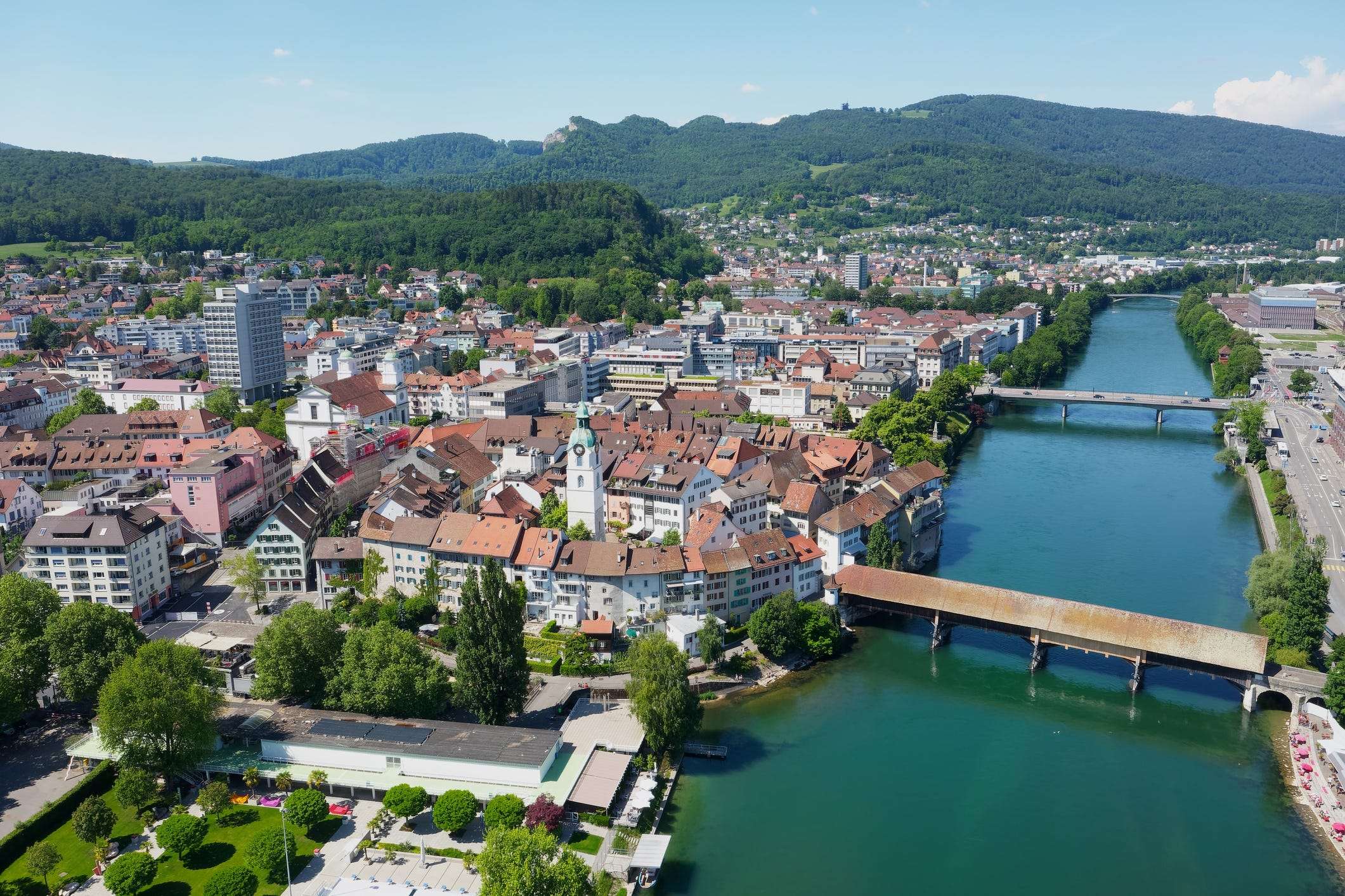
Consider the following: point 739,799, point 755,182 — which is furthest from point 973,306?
point 755,182

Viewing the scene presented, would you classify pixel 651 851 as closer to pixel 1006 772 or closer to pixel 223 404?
pixel 1006 772

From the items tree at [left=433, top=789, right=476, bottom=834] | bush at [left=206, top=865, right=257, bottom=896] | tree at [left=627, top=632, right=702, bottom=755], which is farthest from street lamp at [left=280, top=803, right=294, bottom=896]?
tree at [left=627, top=632, right=702, bottom=755]

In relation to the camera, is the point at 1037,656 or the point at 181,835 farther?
the point at 1037,656

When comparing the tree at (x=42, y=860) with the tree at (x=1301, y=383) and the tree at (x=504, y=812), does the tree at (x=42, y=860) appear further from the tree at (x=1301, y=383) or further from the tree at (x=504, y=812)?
the tree at (x=1301, y=383)

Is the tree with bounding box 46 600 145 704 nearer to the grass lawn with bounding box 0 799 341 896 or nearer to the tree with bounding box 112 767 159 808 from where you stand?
the grass lawn with bounding box 0 799 341 896

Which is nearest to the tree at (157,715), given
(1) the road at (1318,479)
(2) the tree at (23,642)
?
(2) the tree at (23,642)

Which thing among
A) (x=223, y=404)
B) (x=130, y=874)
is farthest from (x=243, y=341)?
(x=130, y=874)

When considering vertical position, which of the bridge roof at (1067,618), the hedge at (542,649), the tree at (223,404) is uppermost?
the tree at (223,404)
